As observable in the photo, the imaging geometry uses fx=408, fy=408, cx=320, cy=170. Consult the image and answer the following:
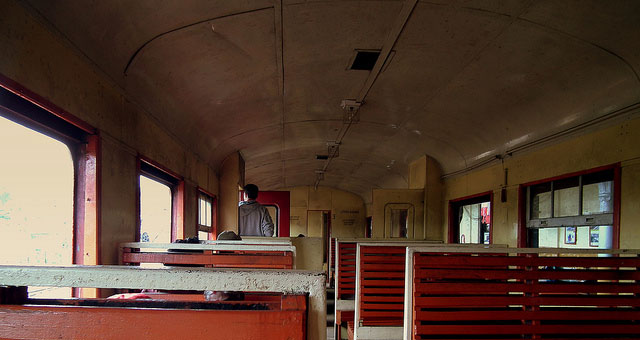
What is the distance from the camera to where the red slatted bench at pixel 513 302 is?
7.63 feet

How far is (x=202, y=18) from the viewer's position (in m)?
2.92

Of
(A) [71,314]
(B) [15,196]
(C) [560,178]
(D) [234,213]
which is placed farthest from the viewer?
(D) [234,213]

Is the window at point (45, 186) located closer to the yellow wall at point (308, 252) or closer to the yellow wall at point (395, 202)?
the yellow wall at point (308, 252)

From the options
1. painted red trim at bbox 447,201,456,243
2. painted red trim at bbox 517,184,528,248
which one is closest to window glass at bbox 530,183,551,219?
painted red trim at bbox 517,184,528,248

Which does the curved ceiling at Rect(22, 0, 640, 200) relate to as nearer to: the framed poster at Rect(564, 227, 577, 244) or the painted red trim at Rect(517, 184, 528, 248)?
the painted red trim at Rect(517, 184, 528, 248)

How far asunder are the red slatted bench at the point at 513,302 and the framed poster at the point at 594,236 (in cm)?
174

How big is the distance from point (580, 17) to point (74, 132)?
11.6 ft

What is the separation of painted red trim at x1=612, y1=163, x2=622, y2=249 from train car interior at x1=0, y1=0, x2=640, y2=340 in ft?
0.07

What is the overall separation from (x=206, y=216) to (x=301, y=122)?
2.34 meters

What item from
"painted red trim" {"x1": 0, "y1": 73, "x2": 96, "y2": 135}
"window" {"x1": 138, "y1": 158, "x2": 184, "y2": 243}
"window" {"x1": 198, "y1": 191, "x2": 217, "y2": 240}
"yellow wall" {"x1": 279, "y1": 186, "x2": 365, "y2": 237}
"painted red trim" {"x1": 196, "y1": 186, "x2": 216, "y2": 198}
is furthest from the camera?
"yellow wall" {"x1": 279, "y1": 186, "x2": 365, "y2": 237}

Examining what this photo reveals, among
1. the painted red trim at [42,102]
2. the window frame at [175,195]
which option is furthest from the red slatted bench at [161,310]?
the window frame at [175,195]

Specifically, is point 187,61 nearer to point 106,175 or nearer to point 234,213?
point 106,175

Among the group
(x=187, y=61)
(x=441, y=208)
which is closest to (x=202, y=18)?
(x=187, y=61)

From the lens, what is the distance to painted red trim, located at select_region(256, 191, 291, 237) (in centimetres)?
1077
